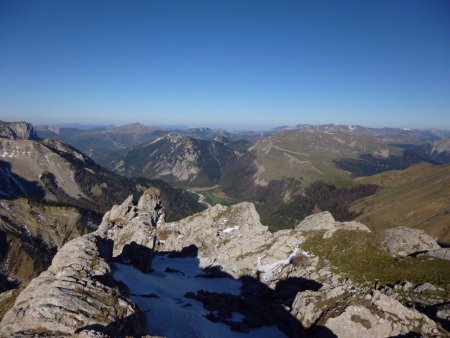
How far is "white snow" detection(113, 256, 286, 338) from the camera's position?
49.4 meters

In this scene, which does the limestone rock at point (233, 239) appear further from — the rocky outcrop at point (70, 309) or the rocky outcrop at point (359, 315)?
→ the rocky outcrop at point (70, 309)

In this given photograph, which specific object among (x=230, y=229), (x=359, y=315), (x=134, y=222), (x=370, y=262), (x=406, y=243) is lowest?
(x=230, y=229)

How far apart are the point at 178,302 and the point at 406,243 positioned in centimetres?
5346

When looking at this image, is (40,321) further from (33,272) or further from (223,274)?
(33,272)

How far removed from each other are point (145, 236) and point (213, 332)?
171 feet

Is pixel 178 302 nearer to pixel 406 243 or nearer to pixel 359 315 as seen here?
pixel 359 315

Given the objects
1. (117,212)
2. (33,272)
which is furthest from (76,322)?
(33,272)

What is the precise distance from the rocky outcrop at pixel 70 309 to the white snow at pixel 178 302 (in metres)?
9.85

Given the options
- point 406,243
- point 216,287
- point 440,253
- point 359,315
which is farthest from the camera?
point 216,287

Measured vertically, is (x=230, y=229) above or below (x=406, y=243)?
below

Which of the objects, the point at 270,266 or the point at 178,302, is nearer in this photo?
the point at 178,302

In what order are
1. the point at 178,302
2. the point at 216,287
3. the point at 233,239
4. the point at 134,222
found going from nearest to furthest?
the point at 178,302
the point at 216,287
the point at 134,222
the point at 233,239

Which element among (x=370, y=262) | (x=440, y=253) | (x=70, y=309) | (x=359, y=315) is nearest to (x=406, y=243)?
(x=440, y=253)

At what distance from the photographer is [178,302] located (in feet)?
213
